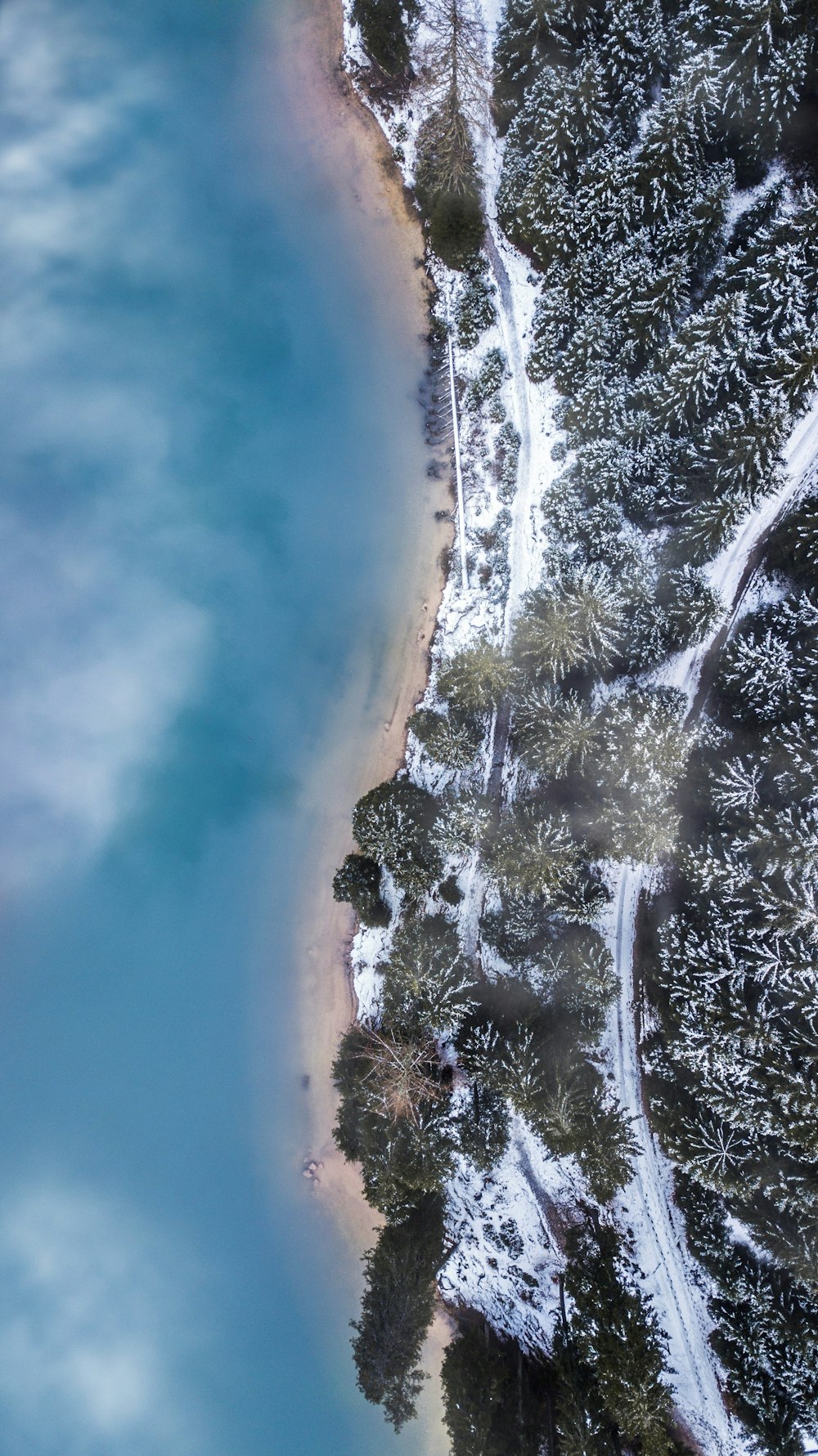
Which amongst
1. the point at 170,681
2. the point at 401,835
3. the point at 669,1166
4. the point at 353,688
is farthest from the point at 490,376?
the point at 669,1166

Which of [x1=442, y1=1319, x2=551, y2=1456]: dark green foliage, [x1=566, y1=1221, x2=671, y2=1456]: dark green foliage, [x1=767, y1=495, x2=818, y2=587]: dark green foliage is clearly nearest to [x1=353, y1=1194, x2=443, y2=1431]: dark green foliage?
[x1=442, y1=1319, x2=551, y2=1456]: dark green foliage

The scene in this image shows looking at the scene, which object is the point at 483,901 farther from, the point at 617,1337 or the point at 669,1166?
the point at 617,1337

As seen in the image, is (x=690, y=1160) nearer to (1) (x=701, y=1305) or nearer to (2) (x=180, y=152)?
(1) (x=701, y=1305)

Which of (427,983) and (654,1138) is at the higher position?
(427,983)

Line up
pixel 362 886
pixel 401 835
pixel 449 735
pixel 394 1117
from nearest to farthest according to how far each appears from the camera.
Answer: pixel 394 1117, pixel 401 835, pixel 449 735, pixel 362 886

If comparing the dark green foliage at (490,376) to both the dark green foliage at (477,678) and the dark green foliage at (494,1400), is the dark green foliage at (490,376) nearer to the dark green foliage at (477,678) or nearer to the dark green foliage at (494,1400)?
the dark green foliage at (477,678)

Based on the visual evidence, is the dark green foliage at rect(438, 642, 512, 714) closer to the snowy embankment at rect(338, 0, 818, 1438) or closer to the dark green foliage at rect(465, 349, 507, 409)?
the snowy embankment at rect(338, 0, 818, 1438)
